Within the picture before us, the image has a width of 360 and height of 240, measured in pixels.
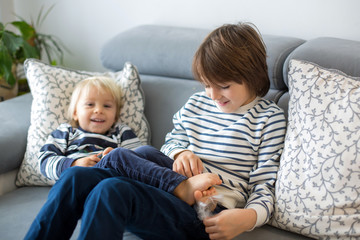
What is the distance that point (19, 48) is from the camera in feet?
7.91

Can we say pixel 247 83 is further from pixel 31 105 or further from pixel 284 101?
pixel 31 105

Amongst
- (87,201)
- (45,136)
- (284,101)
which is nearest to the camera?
(87,201)

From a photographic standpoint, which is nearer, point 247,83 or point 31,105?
point 247,83

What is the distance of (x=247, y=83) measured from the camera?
4.85 ft

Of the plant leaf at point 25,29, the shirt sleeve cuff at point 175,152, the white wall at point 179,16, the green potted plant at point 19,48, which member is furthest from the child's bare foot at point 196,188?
the plant leaf at point 25,29

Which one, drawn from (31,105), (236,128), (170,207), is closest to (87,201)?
(170,207)

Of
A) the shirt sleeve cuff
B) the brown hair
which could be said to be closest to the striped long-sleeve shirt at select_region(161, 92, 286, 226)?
the shirt sleeve cuff

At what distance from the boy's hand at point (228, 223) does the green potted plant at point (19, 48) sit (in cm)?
142

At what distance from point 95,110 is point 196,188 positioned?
596 mm

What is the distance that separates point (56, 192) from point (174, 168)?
0.37 meters

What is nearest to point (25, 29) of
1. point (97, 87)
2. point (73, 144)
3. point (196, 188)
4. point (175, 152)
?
point (97, 87)

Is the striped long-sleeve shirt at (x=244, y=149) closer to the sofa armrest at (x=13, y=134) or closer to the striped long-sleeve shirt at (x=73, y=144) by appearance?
the striped long-sleeve shirt at (x=73, y=144)

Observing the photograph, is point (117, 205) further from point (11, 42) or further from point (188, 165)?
point (11, 42)

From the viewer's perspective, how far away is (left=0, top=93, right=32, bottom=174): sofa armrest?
5.73 feet
